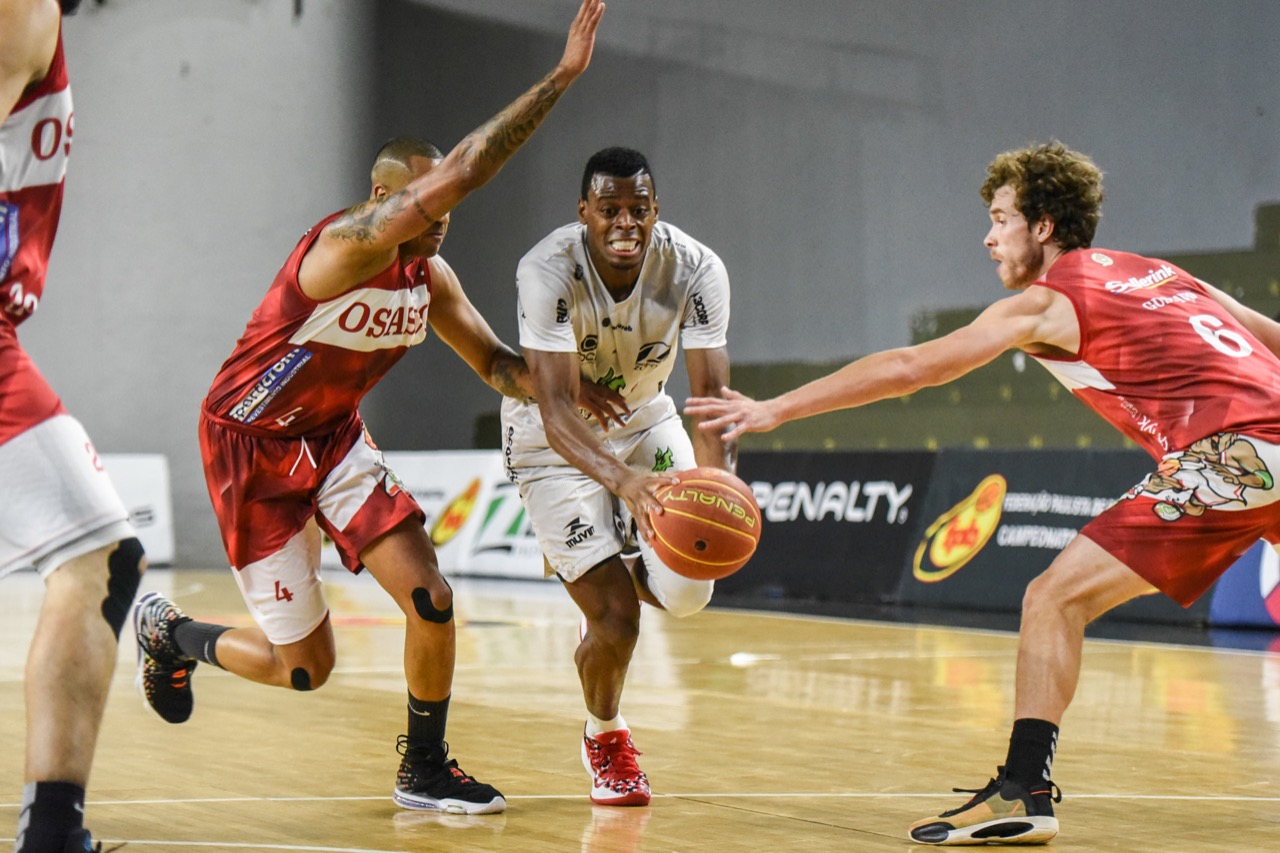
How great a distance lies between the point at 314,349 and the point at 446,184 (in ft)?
3.03

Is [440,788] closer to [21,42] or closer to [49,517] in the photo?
[49,517]

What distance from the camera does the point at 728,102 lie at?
17578mm

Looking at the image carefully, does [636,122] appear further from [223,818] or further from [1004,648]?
[223,818]

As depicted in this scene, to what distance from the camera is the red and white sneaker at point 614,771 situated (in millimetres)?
4922

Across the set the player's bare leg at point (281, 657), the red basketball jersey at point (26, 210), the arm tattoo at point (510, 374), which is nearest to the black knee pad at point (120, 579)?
the red basketball jersey at point (26, 210)

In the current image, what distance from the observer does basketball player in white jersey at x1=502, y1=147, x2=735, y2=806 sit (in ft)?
16.8

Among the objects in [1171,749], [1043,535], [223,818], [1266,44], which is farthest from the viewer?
[1266,44]

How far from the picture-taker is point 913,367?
439 centimetres

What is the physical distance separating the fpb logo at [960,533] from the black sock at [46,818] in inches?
365

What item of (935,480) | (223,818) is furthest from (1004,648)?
(223,818)

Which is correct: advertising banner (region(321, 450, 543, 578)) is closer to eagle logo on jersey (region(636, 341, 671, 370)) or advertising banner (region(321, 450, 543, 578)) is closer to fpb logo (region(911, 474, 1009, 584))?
fpb logo (region(911, 474, 1009, 584))

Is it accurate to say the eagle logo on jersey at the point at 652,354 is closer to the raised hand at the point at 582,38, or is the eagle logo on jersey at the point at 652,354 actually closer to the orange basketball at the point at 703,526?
the orange basketball at the point at 703,526

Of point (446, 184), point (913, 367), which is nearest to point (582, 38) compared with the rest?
point (446, 184)

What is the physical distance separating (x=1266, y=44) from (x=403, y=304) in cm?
1078
